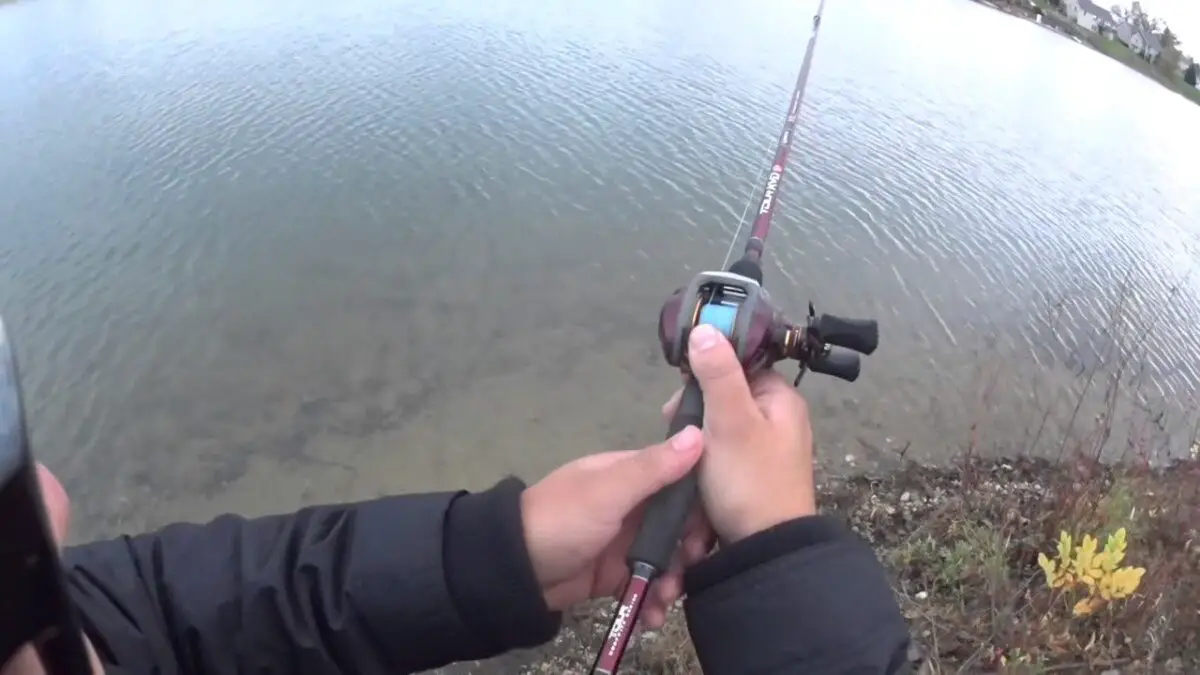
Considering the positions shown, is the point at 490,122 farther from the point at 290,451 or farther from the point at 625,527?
the point at 625,527

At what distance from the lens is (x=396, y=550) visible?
5.07 ft

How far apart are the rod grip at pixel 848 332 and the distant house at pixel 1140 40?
30250 mm

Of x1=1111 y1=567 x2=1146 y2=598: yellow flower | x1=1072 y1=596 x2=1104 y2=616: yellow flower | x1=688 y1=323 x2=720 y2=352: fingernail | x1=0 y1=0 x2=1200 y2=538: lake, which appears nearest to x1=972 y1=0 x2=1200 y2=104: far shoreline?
x1=0 y1=0 x2=1200 y2=538: lake

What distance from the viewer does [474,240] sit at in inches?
367

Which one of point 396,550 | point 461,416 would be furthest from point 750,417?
point 461,416

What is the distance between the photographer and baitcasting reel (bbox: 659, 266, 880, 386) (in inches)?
65.2

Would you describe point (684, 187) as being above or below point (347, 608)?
below

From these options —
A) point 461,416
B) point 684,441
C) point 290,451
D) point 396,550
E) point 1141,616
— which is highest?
point 684,441

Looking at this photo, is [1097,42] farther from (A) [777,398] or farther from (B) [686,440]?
(B) [686,440]

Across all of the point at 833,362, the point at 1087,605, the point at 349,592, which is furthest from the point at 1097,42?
the point at 349,592

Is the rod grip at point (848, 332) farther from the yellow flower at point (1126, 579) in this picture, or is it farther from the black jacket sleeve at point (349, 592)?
the yellow flower at point (1126, 579)

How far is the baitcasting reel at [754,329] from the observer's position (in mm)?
1657

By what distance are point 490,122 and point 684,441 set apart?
10856mm

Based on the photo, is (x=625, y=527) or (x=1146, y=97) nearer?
(x=625, y=527)
